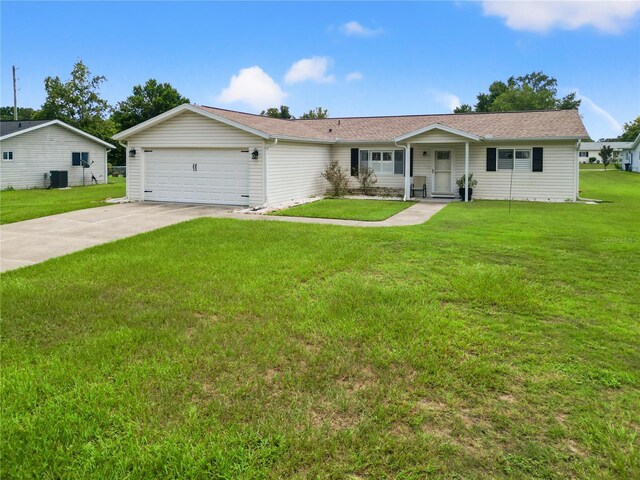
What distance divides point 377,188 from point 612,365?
17452 millimetres

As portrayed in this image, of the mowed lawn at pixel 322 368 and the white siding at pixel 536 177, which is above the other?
the white siding at pixel 536 177

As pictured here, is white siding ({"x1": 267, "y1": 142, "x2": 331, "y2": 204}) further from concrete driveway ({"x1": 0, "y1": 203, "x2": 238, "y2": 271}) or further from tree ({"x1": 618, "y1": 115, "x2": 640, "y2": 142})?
tree ({"x1": 618, "y1": 115, "x2": 640, "y2": 142})

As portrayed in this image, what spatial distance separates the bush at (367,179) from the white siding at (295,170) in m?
1.61

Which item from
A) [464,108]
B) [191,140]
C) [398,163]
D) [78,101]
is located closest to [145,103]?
[78,101]

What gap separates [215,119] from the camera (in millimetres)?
16344

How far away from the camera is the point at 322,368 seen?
13.8 feet

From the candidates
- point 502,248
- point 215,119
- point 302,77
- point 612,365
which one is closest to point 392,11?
point 215,119

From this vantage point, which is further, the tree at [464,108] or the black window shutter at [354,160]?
the tree at [464,108]

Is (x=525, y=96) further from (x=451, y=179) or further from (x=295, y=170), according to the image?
(x=295, y=170)

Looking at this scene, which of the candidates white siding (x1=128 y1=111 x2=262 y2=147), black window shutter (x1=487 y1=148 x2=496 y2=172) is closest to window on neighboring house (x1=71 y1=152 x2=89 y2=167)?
white siding (x1=128 y1=111 x2=262 y2=147)

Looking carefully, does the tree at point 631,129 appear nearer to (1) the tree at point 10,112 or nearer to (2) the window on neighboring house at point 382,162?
(2) the window on neighboring house at point 382,162

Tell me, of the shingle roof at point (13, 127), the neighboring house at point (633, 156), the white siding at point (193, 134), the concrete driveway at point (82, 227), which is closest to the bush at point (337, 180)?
the white siding at point (193, 134)

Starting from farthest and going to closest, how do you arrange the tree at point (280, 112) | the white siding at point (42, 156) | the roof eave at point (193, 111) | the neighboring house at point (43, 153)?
the tree at point (280, 112), the white siding at point (42, 156), the neighboring house at point (43, 153), the roof eave at point (193, 111)

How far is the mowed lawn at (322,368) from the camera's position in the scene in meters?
3.00
